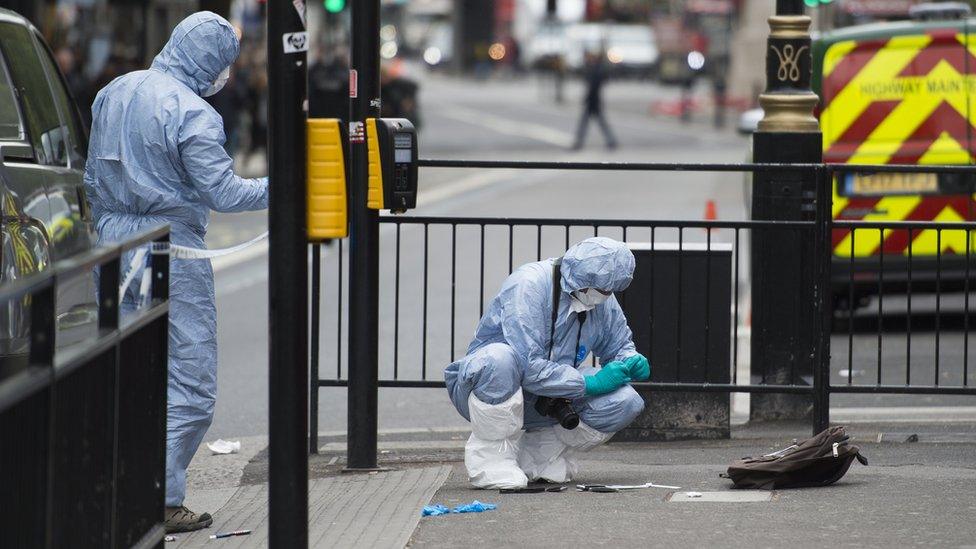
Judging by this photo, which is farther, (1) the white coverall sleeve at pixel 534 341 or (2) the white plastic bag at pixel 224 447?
(2) the white plastic bag at pixel 224 447

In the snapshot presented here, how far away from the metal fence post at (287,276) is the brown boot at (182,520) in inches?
50.1

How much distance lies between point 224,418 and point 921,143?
16.7 feet

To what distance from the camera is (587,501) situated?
6.12 m

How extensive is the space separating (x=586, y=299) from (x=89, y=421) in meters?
2.44

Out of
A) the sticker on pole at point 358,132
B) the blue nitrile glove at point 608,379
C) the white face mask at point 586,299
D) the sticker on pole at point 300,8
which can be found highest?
the sticker on pole at point 300,8

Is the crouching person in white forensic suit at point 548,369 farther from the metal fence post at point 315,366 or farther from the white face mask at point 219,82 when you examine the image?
the white face mask at point 219,82

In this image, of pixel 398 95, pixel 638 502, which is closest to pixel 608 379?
pixel 638 502

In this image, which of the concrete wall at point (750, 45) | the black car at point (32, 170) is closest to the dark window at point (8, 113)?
the black car at point (32, 170)

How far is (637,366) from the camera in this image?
6.25 metres

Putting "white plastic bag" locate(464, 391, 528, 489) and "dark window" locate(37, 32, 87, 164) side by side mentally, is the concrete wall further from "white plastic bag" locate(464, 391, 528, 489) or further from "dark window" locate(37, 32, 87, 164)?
"white plastic bag" locate(464, 391, 528, 489)

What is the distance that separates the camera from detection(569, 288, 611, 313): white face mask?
616 centimetres

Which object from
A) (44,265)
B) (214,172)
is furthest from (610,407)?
(44,265)

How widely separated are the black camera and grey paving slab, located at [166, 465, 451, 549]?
513 mm

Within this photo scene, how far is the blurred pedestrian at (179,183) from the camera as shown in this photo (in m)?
5.78
